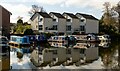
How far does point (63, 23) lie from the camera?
66.4 metres

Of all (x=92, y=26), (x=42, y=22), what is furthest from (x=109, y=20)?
(x=42, y=22)

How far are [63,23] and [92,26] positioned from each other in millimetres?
8619

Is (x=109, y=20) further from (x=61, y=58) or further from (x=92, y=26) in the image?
(x=61, y=58)

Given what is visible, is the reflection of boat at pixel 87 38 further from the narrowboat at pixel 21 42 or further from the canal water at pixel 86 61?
the canal water at pixel 86 61

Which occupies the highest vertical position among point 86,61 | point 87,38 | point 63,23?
point 63,23

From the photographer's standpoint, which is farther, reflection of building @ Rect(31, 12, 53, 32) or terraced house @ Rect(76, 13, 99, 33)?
terraced house @ Rect(76, 13, 99, 33)

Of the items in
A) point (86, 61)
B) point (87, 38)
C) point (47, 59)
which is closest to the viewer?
point (86, 61)

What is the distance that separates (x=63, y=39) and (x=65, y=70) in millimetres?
33218

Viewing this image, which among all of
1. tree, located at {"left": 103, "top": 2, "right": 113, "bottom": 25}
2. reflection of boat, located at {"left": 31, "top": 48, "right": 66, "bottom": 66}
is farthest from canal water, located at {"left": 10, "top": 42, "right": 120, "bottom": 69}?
tree, located at {"left": 103, "top": 2, "right": 113, "bottom": 25}

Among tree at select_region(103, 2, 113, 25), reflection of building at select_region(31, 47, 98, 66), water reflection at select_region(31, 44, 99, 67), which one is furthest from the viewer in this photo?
tree at select_region(103, 2, 113, 25)

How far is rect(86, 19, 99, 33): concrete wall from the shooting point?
6819 centimetres

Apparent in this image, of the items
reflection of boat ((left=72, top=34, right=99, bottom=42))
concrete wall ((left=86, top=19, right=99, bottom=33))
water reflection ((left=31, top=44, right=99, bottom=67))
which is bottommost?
water reflection ((left=31, top=44, right=99, bottom=67))

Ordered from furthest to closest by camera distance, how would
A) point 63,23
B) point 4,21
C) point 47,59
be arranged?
point 63,23
point 4,21
point 47,59

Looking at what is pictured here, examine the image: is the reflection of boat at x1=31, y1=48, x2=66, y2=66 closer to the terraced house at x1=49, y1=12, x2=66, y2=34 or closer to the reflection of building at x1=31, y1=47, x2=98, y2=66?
the reflection of building at x1=31, y1=47, x2=98, y2=66
